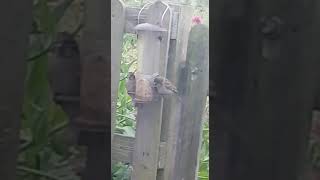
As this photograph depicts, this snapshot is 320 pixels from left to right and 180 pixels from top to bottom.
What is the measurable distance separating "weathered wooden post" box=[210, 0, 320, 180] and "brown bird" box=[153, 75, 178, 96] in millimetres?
110

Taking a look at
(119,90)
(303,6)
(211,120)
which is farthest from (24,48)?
(303,6)

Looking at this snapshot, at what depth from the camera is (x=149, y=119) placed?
787 mm

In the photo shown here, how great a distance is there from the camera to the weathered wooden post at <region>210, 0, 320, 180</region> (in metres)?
0.69

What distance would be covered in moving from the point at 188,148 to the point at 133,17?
26 cm

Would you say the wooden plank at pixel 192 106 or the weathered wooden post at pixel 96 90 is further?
the wooden plank at pixel 192 106

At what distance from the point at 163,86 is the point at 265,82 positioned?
0.61 feet

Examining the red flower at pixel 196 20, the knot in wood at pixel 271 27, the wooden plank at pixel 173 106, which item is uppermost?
the red flower at pixel 196 20

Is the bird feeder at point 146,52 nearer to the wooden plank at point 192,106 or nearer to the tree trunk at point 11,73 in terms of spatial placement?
the wooden plank at point 192,106

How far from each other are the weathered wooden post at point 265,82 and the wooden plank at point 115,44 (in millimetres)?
169

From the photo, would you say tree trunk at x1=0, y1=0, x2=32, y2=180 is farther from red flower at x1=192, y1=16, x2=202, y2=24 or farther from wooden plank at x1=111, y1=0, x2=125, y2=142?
red flower at x1=192, y1=16, x2=202, y2=24

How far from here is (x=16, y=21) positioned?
2.20ft

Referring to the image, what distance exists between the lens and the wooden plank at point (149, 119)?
31.0 inches

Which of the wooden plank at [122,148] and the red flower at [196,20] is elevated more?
the red flower at [196,20]

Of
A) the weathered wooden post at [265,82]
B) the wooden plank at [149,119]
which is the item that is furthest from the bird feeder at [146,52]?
the weathered wooden post at [265,82]
